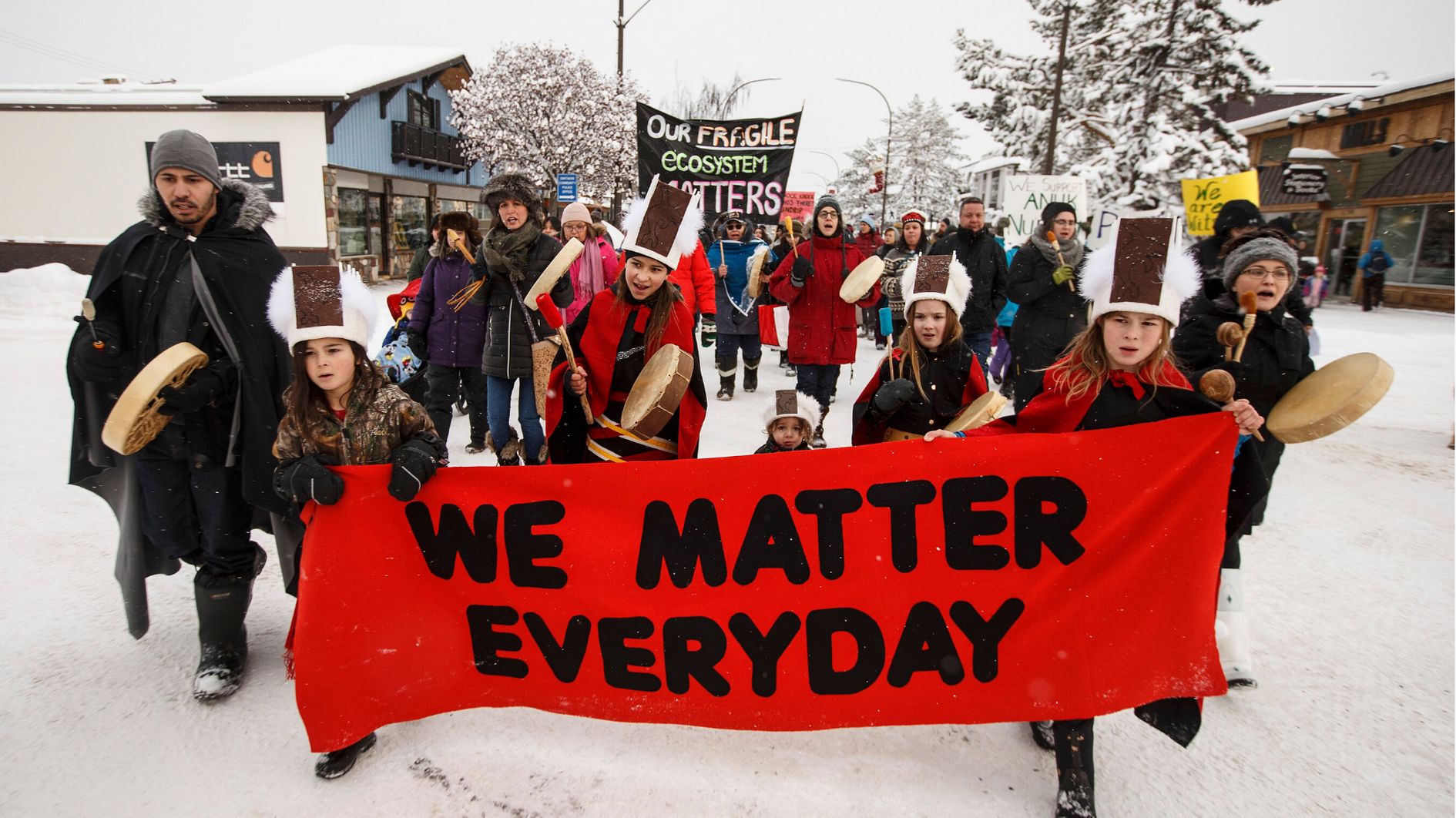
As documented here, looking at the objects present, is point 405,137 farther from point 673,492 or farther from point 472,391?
point 673,492

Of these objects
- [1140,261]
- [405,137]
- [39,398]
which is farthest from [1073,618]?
[405,137]

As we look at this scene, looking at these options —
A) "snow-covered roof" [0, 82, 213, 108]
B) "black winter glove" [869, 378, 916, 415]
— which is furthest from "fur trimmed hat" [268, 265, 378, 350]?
"snow-covered roof" [0, 82, 213, 108]

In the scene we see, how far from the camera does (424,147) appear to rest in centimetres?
2711

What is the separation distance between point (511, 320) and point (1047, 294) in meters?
4.05

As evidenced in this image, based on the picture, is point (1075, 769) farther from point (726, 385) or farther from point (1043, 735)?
point (726, 385)

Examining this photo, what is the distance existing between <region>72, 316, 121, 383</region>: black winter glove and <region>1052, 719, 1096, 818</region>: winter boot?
3.59 meters

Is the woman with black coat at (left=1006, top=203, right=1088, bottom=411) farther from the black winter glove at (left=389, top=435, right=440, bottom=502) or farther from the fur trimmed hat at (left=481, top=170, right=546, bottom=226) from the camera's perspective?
the black winter glove at (left=389, top=435, right=440, bottom=502)

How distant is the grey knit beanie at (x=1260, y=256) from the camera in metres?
3.03

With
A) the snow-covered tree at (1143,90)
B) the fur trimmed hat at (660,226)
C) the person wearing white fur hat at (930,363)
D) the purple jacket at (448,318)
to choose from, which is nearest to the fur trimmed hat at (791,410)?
the person wearing white fur hat at (930,363)

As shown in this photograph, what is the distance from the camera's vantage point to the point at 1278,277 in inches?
120

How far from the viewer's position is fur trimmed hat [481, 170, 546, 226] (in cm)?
519

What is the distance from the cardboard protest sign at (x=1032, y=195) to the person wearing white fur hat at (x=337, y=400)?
11874 millimetres

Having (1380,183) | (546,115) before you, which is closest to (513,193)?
(546,115)

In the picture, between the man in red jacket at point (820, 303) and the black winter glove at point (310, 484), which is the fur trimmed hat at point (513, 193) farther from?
the black winter glove at point (310, 484)
